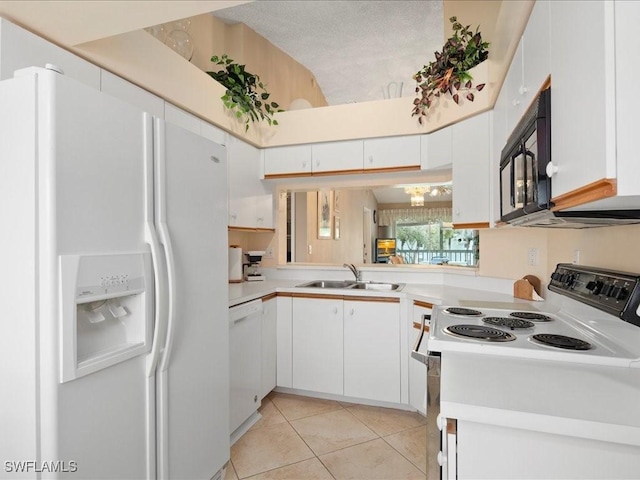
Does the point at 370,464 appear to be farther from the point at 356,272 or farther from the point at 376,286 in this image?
the point at 356,272

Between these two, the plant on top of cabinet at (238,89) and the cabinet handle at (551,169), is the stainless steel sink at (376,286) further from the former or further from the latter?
the cabinet handle at (551,169)

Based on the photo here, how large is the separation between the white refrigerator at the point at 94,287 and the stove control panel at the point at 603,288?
1483mm

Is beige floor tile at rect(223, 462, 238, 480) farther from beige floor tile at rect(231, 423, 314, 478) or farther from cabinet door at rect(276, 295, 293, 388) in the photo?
cabinet door at rect(276, 295, 293, 388)

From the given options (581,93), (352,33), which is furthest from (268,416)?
(352,33)

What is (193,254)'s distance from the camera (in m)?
1.52

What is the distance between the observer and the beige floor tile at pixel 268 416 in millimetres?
2404

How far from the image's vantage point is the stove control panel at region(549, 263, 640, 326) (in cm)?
105

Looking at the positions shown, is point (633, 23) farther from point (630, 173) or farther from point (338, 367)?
point (338, 367)

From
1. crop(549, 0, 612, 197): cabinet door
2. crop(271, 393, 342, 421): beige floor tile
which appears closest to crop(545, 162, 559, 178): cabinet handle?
crop(549, 0, 612, 197): cabinet door

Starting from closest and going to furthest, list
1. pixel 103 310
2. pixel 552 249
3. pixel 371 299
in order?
pixel 103 310, pixel 552 249, pixel 371 299

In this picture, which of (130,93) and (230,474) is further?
(230,474)

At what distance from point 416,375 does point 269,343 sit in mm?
1077

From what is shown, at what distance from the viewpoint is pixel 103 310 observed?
1161 millimetres

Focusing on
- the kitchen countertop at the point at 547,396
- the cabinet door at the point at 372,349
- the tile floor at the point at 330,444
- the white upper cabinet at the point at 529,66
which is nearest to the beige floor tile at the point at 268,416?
the tile floor at the point at 330,444
